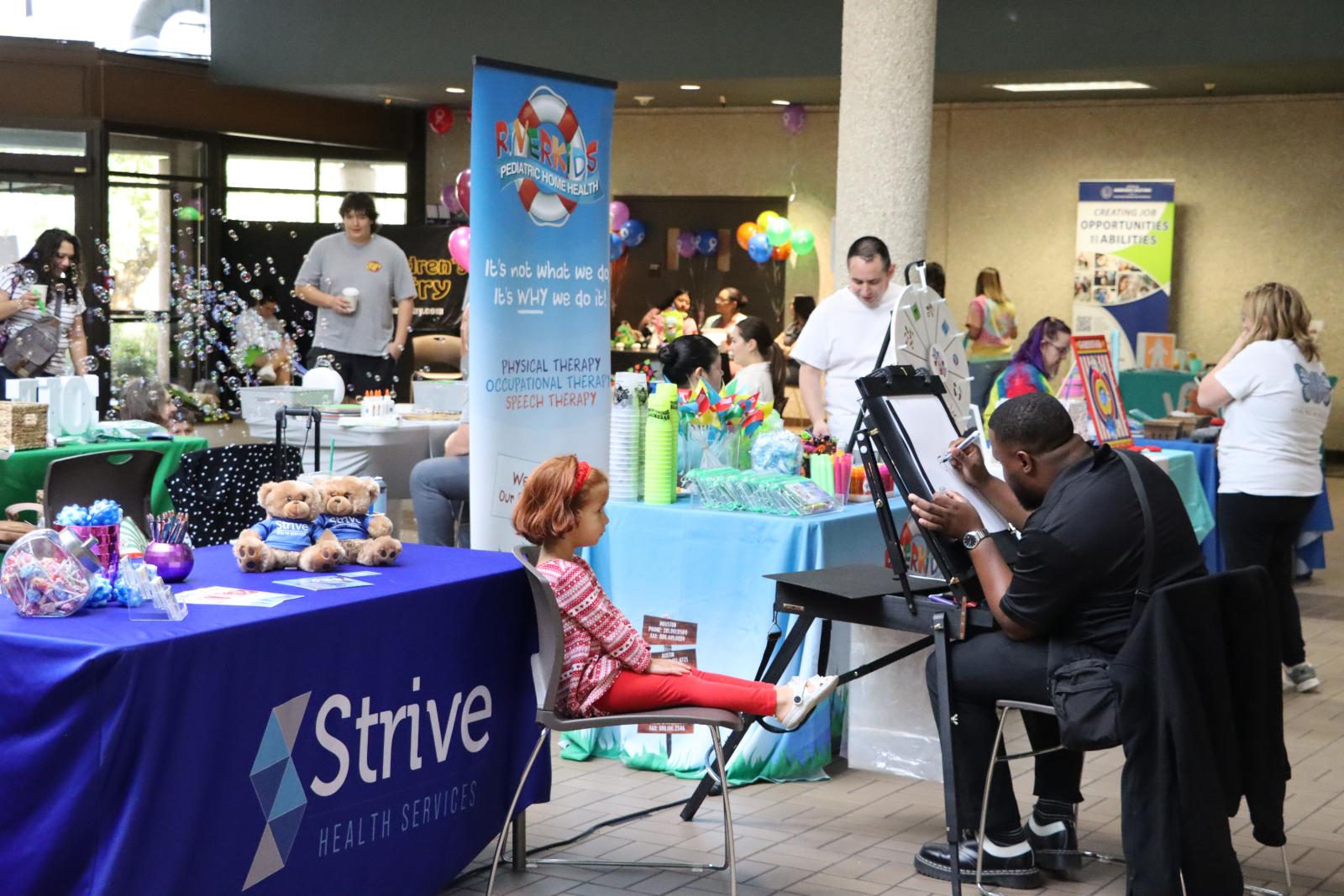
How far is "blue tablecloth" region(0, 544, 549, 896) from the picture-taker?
2.66 m

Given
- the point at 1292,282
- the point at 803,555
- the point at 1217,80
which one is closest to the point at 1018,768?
the point at 803,555

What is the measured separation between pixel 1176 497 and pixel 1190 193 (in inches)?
473

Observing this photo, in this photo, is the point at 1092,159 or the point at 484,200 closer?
the point at 484,200

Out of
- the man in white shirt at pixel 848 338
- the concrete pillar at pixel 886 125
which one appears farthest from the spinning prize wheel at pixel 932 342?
the concrete pillar at pixel 886 125

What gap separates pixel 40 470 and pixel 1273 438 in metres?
4.51

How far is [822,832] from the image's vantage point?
412 cm

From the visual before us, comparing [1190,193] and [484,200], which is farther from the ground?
[1190,193]

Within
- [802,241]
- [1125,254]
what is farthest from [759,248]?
[1125,254]

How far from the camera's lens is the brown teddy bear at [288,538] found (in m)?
3.36

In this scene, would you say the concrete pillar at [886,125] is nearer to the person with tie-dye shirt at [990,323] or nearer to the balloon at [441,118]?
the person with tie-dye shirt at [990,323]

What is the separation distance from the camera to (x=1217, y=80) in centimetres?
1306

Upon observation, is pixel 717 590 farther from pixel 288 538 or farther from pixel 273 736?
pixel 273 736

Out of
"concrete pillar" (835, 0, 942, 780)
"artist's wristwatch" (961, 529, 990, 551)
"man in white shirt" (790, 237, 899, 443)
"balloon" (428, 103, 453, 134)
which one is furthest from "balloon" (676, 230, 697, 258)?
"artist's wristwatch" (961, 529, 990, 551)

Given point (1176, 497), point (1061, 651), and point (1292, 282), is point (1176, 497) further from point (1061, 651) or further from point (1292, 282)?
point (1292, 282)
